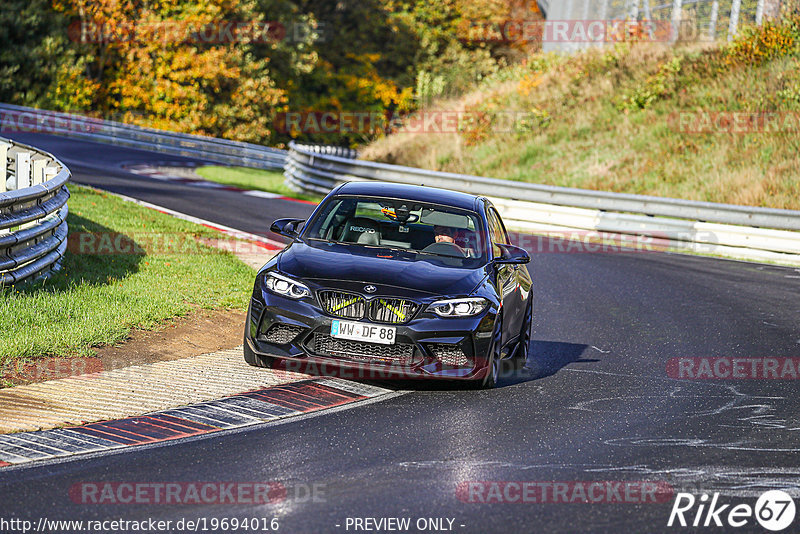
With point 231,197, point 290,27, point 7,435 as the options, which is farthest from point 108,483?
point 290,27

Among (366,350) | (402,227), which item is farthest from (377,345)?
(402,227)

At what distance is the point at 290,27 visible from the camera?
5197 centimetres

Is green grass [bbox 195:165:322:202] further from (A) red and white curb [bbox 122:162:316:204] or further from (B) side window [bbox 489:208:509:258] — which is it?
(B) side window [bbox 489:208:509:258]

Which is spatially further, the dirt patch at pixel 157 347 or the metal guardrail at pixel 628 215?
the metal guardrail at pixel 628 215

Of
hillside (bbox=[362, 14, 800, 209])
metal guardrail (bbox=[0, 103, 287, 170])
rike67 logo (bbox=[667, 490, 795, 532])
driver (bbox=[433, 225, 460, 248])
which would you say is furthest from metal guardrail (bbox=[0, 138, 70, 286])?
metal guardrail (bbox=[0, 103, 287, 170])

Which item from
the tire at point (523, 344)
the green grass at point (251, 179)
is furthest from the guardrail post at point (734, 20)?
the tire at point (523, 344)

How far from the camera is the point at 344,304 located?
320 inches

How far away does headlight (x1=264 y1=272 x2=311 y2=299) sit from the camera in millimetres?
8211

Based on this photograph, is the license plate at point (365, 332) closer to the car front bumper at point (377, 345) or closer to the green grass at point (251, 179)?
the car front bumper at point (377, 345)

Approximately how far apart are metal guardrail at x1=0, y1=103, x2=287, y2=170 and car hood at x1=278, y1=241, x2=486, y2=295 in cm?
2784

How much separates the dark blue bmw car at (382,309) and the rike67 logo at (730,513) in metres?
2.60

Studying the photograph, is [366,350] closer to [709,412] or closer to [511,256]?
[511,256]

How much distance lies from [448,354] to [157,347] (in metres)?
2.83

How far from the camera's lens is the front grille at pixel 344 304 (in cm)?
809
